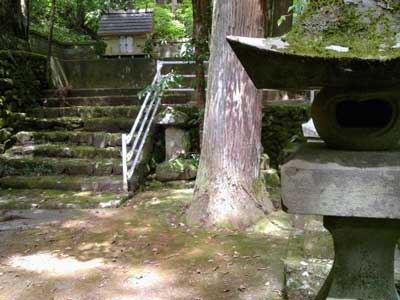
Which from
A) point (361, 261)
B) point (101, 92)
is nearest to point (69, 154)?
point (101, 92)

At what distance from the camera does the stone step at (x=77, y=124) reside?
7.38 metres

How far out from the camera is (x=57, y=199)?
5613 mm

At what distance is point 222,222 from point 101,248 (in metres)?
1.34

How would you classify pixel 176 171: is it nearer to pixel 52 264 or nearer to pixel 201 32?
pixel 201 32

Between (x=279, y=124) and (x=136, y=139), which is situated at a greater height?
(x=279, y=124)

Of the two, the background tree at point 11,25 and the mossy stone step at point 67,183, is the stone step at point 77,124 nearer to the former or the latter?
the mossy stone step at point 67,183

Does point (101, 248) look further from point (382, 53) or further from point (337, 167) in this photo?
point (382, 53)

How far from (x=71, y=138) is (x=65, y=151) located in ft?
1.56

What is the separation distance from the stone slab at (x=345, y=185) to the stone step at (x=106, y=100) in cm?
662

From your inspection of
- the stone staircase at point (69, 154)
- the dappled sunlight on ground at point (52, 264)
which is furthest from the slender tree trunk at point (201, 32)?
the dappled sunlight on ground at point (52, 264)

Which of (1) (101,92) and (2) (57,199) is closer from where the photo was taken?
(2) (57,199)

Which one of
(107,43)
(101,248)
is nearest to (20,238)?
(101,248)

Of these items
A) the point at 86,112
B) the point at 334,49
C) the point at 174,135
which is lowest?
the point at 174,135

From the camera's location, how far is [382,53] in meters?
1.49
